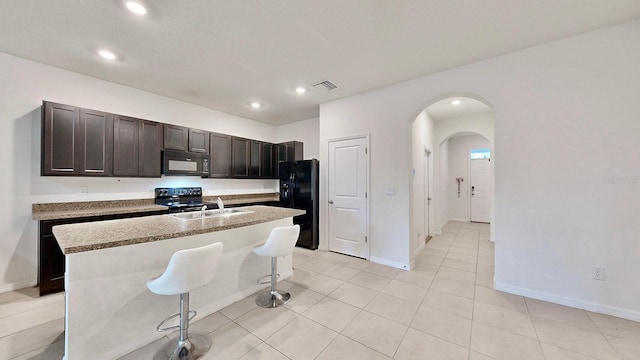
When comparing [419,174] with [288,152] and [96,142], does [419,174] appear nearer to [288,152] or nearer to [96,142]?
[288,152]

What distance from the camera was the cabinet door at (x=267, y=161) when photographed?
17.9ft

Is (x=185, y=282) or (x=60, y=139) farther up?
(x=60, y=139)

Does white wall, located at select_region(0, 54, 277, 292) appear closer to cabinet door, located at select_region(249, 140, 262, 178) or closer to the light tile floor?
the light tile floor

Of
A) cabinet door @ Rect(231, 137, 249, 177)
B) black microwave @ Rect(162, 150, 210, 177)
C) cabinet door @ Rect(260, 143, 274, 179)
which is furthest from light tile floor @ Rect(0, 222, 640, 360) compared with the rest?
cabinet door @ Rect(260, 143, 274, 179)

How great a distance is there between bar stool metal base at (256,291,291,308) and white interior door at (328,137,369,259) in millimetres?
1705

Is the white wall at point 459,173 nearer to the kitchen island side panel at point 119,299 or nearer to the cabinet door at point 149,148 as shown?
the kitchen island side panel at point 119,299

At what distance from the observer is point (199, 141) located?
14.1 ft

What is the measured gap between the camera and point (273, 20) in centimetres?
216

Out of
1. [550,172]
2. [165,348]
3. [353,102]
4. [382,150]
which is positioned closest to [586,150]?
[550,172]

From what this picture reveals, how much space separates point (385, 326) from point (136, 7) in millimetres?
3596

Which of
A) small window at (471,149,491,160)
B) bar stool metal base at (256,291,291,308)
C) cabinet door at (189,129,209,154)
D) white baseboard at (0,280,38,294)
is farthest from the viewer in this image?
small window at (471,149,491,160)

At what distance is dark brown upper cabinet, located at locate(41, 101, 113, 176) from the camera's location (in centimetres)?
282

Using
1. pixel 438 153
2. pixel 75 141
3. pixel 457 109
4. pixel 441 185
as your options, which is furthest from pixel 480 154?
pixel 75 141

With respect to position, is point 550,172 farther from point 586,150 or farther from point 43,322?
point 43,322
